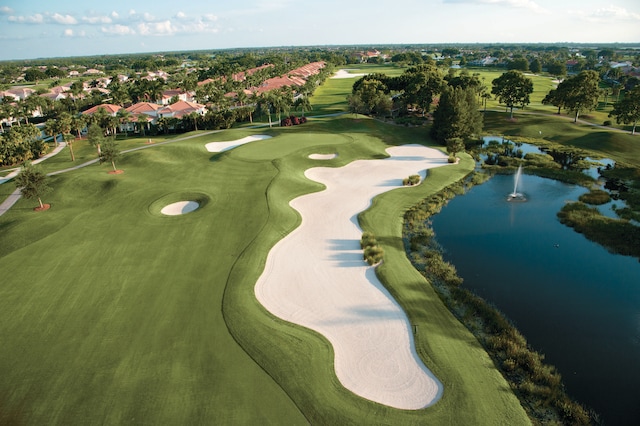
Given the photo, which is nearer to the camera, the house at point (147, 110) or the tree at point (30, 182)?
the tree at point (30, 182)

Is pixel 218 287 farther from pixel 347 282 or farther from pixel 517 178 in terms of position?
pixel 517 178

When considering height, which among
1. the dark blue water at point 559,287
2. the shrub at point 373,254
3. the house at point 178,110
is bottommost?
the dark blue water at point 559,287

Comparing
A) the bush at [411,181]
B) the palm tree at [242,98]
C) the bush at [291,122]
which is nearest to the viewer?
the bush at [411,181]

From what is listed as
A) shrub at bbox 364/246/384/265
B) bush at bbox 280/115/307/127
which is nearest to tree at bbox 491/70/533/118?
bush at bbox 280/115/307/127

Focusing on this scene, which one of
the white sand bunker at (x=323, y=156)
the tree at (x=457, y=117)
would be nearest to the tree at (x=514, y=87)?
the tree at (x=457, y=117)

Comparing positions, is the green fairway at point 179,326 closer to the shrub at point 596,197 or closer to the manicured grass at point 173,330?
the manicured grass at point 173,330

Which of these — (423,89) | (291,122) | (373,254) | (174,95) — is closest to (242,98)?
(291,122)

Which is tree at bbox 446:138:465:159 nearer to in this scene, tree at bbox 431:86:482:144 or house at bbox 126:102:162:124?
tree at bbox 431:86:482:144

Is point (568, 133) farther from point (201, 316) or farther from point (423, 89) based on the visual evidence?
point (201, 316)
